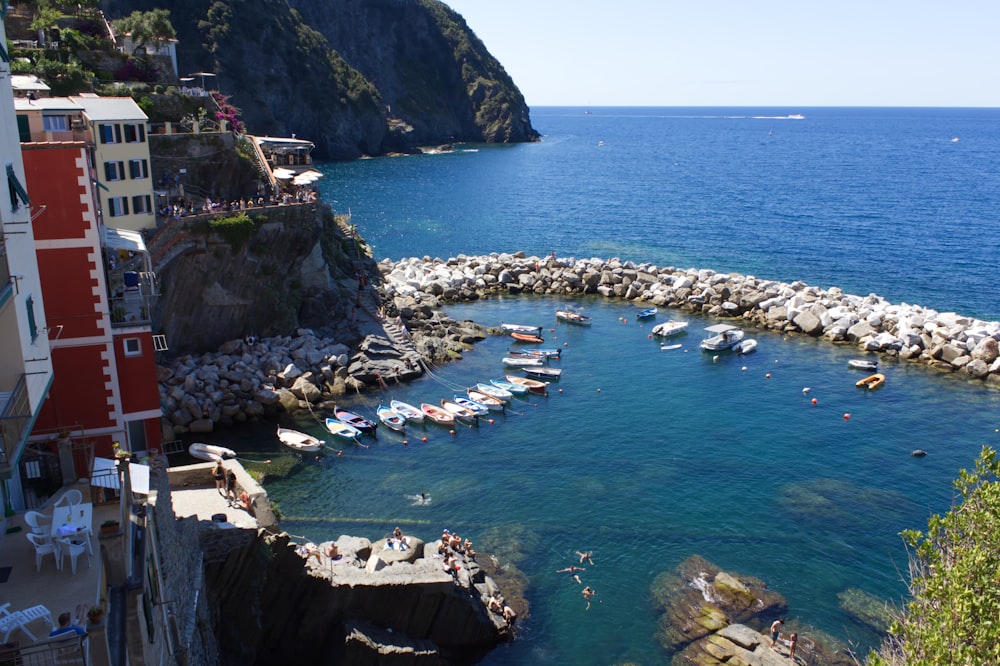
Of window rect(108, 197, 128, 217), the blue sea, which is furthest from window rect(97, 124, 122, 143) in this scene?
the blue sea

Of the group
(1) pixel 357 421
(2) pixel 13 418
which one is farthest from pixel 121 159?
(2) pixel 13 418

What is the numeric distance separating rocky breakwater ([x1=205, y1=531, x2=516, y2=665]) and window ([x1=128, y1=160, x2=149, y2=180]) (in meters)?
25.8

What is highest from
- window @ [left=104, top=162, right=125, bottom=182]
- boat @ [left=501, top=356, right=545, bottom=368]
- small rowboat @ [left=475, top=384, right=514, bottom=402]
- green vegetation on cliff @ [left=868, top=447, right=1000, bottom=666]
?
window @ [left=104, top=162, right=125, bottom=182]

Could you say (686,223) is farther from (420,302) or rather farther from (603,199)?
(420,302)

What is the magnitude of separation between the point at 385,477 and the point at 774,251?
6723 centimetres

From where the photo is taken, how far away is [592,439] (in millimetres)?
45656

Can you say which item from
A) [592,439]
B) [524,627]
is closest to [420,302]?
[592,439]

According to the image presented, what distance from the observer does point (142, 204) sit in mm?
45469

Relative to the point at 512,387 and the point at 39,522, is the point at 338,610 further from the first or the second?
the point at 512,387

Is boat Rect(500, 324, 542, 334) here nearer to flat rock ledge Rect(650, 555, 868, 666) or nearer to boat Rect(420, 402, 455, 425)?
boat Rect(420, 402, 455, 425)

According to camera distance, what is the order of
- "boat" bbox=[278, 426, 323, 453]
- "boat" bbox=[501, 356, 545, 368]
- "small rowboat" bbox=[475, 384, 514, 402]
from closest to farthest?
"boat" bbox=[278, 426, 323, 453] → "small rowboat" bbox=[475, 384, 514, 402] → "boat" bbox=[501, 356, 545, 368]

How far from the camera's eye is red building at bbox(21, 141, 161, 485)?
20.6m

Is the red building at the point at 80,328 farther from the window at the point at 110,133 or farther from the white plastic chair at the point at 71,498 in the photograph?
the window at the point at 110,133

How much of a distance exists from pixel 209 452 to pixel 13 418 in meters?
27.0
